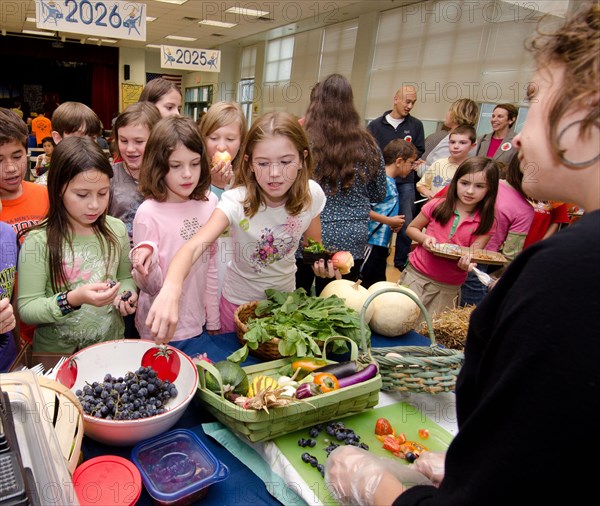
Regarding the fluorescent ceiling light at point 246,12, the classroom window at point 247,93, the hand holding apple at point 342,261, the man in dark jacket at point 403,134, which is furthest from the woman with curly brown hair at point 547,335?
the classroom window at point 247,93

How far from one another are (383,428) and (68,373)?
2.96ft

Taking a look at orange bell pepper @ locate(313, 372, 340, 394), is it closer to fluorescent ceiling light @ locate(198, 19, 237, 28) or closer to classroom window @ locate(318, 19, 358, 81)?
classroom window @ locate(318, 19, 358, 81)

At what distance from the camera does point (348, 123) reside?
257 centimetres

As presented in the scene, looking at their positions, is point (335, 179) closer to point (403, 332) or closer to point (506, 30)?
point (403, 332)

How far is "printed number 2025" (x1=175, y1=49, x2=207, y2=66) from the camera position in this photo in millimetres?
6137

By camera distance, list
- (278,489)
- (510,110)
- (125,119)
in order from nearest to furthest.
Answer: (278,489) < (125,119) < (510,110)

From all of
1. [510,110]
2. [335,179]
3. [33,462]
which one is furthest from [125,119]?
[510,110]

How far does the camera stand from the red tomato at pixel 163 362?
1.28 metres

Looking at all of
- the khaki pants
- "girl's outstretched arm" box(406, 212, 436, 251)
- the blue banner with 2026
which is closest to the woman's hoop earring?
"girl's outstretched arm" box(406, 212, 436, 251)

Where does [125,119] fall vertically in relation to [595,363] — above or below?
above

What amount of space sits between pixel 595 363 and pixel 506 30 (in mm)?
7392

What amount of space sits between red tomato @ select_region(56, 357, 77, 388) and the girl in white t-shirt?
18.5 inches

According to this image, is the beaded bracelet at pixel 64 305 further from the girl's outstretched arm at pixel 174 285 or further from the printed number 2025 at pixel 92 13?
the printed number 2025 at pixel 92 13

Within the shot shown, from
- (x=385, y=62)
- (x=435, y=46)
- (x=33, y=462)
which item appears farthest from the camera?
(x=385, y=62)
